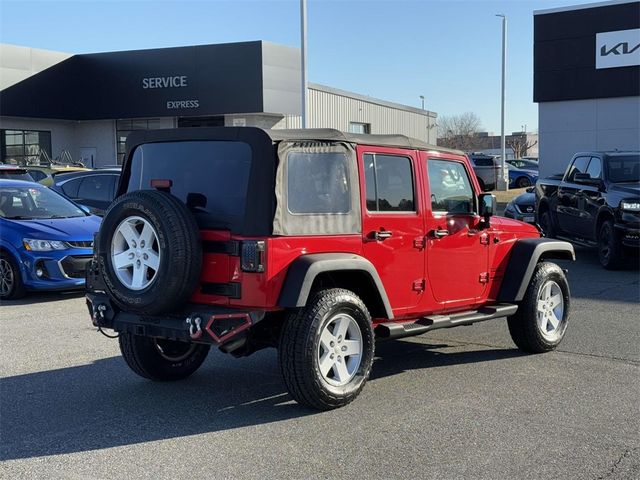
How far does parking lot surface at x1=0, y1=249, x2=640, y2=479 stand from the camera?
431 centimetres

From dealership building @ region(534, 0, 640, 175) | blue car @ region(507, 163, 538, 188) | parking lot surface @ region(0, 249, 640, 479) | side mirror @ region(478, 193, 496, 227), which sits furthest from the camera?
blue car @ region(507, 163, 538, 188)

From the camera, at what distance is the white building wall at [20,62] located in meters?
34.7

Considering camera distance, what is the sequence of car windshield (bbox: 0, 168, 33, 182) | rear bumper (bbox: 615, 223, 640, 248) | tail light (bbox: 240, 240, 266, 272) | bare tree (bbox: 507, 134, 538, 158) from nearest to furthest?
tail light (bbox: 240, 240, 266, 272), rear bumper (bbox: 615, 223, 640, 248), car windshield (bbox: 0, 168, 33, 182), bare tree (bbox: 507, 134, 538, 158)

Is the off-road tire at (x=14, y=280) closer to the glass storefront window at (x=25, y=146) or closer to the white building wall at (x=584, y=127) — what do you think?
the white building wall at (x=584, y=127)

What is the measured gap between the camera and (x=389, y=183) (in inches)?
231

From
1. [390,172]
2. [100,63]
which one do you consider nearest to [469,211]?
[390,172]

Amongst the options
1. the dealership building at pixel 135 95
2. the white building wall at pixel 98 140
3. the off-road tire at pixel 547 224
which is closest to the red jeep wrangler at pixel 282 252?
the off-road tire at pixel 547 224

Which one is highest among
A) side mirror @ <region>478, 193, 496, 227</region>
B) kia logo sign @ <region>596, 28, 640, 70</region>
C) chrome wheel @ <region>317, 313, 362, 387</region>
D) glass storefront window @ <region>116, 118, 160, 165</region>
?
kia logo sign @ <region>596, 28, 640, 70</region>

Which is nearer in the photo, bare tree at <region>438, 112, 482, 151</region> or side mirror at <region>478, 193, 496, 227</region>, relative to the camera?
side mirror at <region>478, 193, 496, 227</region>

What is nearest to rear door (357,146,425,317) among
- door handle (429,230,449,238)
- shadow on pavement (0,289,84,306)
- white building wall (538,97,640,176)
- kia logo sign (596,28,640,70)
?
door handle (429,230,449,238)

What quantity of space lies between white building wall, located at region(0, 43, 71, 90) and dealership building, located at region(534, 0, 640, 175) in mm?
23932

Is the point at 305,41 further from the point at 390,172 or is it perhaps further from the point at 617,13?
the point at 390,172

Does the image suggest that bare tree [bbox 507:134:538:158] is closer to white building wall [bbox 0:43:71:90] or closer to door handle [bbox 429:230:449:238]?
white building wall [bbox 0:43:71:90]

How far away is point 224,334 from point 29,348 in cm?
321
